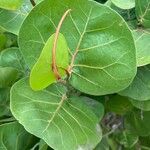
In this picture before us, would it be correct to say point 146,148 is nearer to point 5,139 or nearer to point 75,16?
point 5,139

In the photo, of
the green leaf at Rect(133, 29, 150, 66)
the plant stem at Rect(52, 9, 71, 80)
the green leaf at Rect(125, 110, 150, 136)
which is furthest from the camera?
the green leaf at Rect(125, 110, 150, 136)

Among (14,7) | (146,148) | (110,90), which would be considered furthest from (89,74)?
(146,148)

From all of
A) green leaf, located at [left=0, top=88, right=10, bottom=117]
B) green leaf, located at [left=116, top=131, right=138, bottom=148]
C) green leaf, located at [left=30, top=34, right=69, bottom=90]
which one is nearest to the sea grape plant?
green leaf, located at [left=30, top=34, right=69, bottom=90]

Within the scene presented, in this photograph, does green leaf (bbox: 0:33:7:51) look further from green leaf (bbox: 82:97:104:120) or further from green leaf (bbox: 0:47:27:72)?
green leaf (bbox: 82:97:104:120)

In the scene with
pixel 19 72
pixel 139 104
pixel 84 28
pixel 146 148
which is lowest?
pixel 146 148

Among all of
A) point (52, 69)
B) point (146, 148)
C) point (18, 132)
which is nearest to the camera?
point (52, 69)

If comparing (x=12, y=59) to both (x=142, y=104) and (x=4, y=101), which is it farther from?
(x=142, y=104)

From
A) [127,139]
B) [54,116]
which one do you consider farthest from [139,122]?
[54,116]
